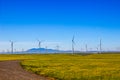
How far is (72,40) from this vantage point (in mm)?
183375

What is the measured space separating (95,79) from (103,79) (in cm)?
94

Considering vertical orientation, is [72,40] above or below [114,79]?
above

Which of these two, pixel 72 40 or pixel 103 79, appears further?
pixel 72 40

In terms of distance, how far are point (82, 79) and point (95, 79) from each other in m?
1.54

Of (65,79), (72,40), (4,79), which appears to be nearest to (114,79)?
(65,79)

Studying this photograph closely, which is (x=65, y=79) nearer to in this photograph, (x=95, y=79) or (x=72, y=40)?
(x=95, y=79)

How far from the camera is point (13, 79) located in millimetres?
30453

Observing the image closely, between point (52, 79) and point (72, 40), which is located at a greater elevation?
point (72, 40)

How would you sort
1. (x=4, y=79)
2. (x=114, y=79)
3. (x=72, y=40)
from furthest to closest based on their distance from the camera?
1. (x=72, y=40)
2. (x=114, y=79)
3. (x=4, y=79)

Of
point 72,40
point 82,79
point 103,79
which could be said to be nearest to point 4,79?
point 82,79

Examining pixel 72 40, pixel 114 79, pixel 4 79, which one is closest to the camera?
pixel 4 79

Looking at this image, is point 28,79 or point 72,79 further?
point 72,79

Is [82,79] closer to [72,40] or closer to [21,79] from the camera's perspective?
[21,79]

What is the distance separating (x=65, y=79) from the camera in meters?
33.6
